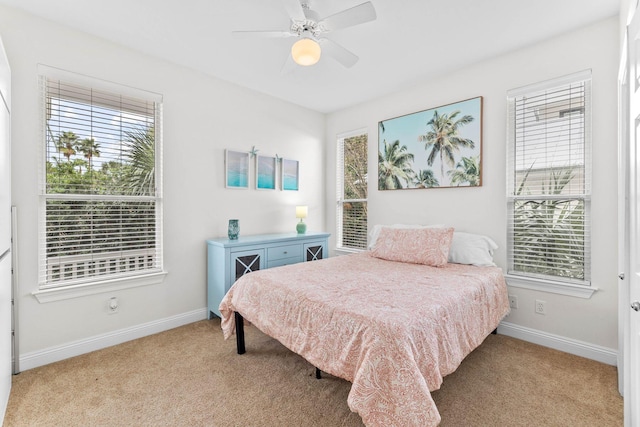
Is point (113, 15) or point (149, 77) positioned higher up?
point (113, 15)

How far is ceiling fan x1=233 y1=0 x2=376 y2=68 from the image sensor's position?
5.81 ft

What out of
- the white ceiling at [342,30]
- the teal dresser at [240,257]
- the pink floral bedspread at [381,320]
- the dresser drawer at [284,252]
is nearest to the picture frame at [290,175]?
the teal dresser at [240,257]

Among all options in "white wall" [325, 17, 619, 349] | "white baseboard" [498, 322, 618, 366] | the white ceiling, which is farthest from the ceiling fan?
"white baseboard" [498, 322, 618, 366]

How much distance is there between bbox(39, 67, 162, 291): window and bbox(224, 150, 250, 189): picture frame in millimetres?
718

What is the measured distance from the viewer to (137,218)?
2760 mm

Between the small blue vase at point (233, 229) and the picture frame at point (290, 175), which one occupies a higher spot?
the picture frame at point (290, 175)

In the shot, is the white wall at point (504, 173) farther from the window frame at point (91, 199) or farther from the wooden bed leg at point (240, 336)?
the window frame at point (91, 199)

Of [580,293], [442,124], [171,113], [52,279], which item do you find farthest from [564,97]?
[52,279]

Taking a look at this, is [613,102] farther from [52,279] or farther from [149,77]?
[52,279]

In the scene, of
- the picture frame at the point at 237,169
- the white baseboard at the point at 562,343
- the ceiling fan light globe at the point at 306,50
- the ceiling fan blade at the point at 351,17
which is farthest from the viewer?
the picture frame at the point at 237,169

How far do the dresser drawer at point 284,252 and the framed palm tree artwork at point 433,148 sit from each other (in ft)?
4.43

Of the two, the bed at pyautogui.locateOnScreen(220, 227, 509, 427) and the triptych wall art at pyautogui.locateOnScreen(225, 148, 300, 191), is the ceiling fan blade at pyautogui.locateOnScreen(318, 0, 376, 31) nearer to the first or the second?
the bed at pyautogui.locateOnScreen(220, 227, 509, 427)

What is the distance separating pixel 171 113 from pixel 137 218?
1090 millimetres

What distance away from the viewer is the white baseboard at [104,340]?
7.17ft
